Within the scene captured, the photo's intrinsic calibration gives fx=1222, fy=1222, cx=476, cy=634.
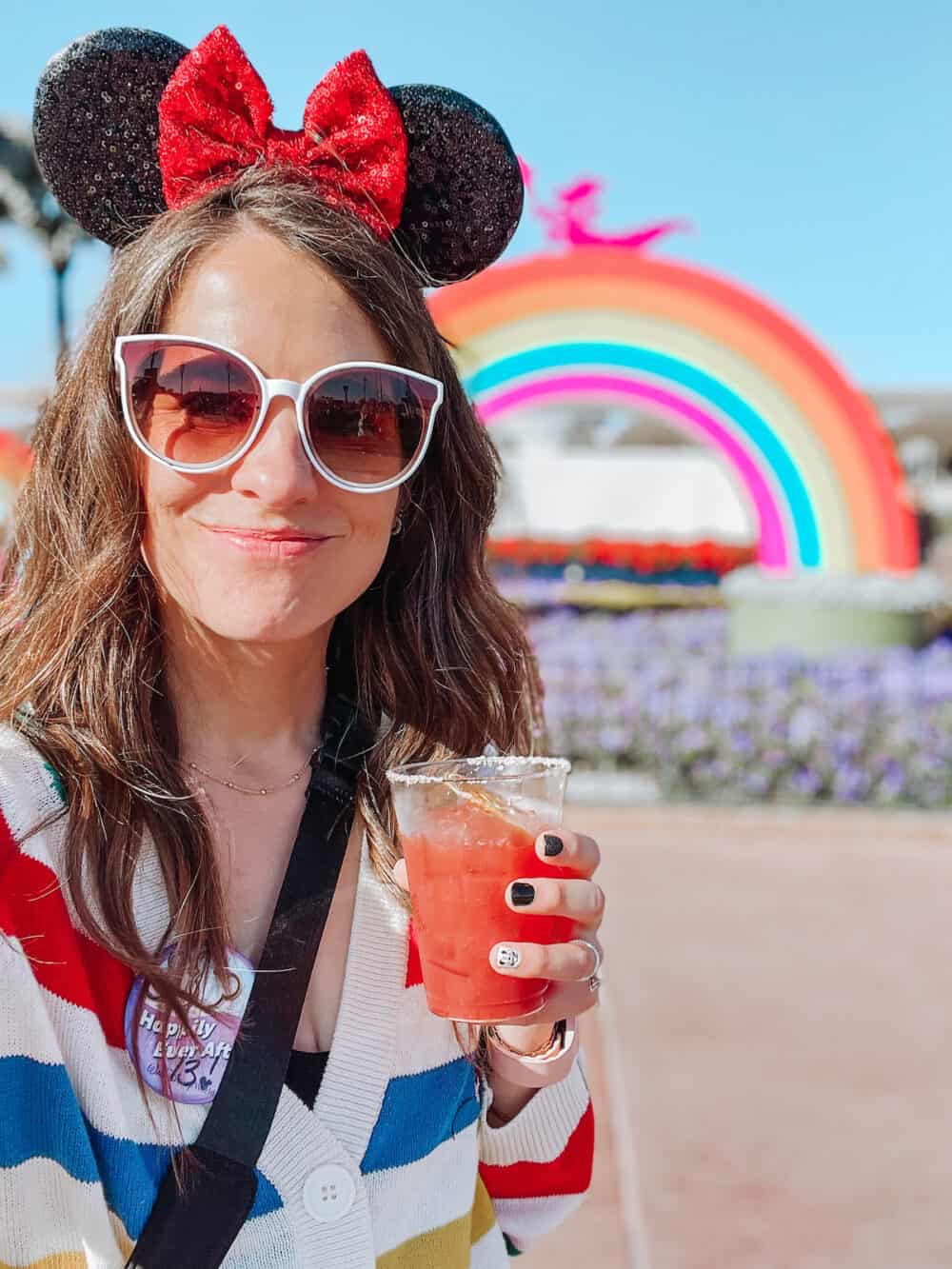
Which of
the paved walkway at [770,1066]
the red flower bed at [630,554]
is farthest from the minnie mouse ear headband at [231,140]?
the red flower bed at [630,554]

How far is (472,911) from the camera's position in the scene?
52.3 inches

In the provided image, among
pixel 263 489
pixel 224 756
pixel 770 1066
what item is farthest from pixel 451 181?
pixel 770 1066

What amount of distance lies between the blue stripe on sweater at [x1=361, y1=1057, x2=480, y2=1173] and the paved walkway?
6.54 feet

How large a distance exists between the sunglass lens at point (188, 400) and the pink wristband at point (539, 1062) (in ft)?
2.56

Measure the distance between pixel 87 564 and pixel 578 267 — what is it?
338 inches

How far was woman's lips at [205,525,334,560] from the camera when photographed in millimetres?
1352

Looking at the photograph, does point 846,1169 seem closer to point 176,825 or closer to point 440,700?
point 440,700

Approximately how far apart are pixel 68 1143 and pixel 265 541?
638 millimetres

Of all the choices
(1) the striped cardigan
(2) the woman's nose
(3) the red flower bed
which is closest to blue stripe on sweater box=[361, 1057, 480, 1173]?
(1) the striped cardigan

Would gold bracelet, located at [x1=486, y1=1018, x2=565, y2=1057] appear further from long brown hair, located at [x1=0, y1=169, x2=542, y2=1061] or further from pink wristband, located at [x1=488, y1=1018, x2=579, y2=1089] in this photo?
long brown hair, located at [x1=0, y1=169, x2=542, y2=1061]

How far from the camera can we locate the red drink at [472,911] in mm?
1316

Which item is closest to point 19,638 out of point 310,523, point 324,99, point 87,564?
point 87,564

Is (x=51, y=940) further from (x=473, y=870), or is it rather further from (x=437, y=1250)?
(x=437, y=1250)

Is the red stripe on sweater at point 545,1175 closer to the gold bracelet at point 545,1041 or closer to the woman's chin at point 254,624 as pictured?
the gold bracelet at point 545,1041
